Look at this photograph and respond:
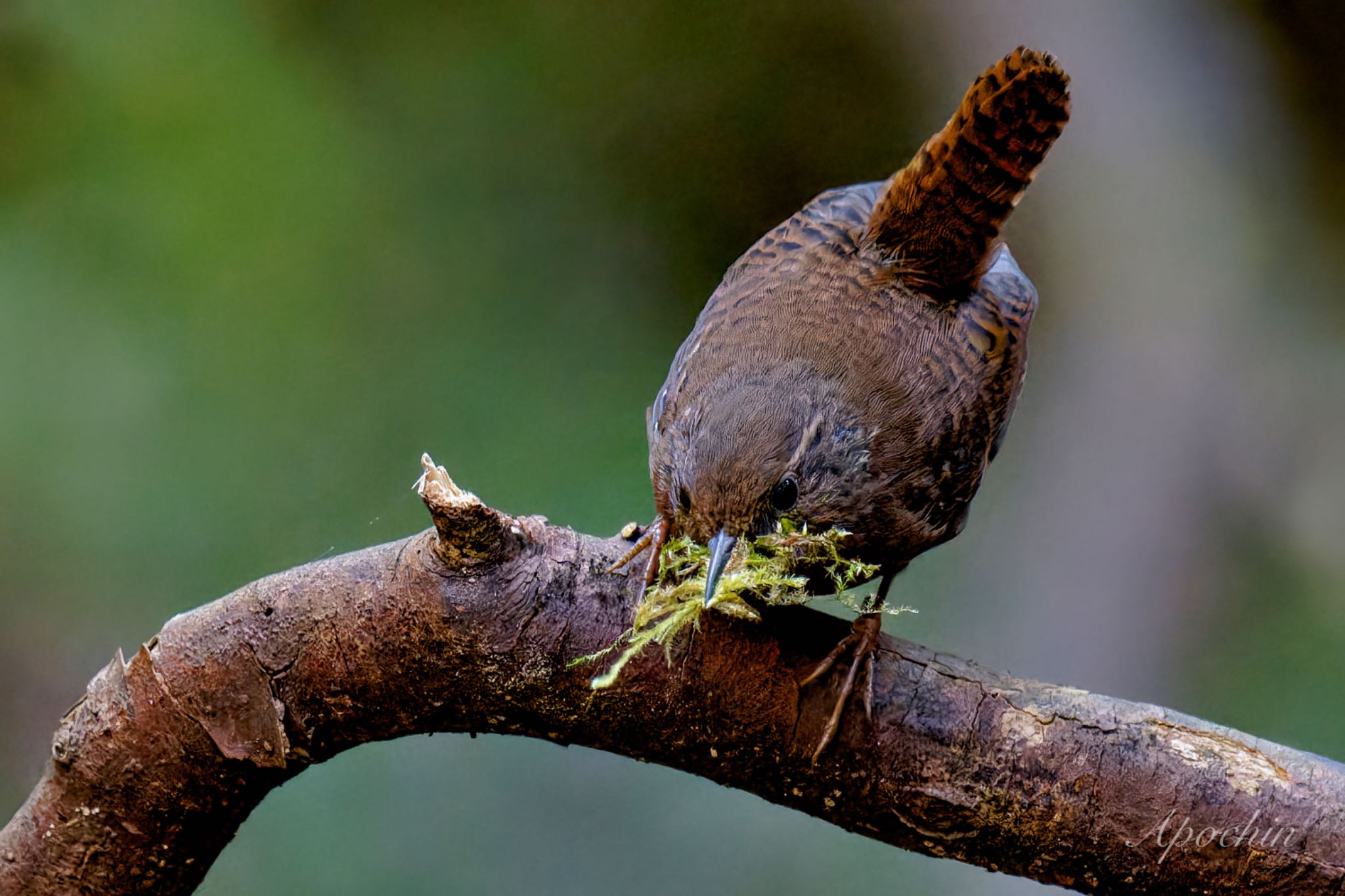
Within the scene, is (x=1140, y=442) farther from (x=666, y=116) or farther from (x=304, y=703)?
(x=304, y=703)

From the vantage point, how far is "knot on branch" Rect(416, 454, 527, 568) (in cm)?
179

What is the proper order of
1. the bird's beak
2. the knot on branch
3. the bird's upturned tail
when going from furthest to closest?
the bird's upturned tail, the bird's beak, the knot on branch

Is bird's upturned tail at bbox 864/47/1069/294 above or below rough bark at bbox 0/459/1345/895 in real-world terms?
above

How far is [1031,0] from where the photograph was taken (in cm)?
409

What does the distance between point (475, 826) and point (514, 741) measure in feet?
0.93

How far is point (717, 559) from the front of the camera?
2.01 meters

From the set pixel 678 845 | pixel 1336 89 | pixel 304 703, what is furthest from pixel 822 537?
pixel 1336 89

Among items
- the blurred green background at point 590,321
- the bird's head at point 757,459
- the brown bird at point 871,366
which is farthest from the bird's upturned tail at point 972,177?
the blurred green background at point 590,321

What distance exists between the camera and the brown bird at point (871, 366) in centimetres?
213

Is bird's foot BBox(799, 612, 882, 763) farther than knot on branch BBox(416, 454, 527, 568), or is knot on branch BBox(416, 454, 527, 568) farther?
bird's foot BBox(799, 612, 882, 763)

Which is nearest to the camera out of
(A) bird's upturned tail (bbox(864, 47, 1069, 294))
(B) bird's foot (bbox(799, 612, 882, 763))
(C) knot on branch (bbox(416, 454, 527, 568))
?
(C) knot on branch (bbox(416, 454, 527, 568))
